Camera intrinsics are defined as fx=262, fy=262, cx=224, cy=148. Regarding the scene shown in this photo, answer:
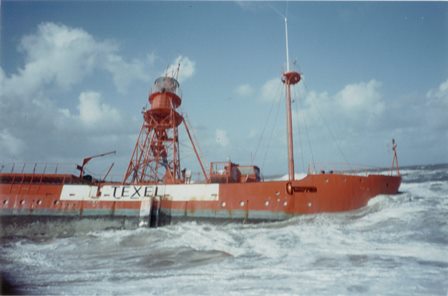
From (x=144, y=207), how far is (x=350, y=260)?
44.8 feet

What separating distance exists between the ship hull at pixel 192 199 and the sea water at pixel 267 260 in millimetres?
1048

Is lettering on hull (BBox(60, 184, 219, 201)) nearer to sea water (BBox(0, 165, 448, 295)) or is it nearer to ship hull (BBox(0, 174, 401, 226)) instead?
ship hull (BBox(0, 174, 401, 226))

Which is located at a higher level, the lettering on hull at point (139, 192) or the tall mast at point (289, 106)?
the tall mast at point (289, 106)

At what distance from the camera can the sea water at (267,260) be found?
19.4 feet

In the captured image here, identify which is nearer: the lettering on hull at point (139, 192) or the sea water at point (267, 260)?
the sea water at point (267, 260)

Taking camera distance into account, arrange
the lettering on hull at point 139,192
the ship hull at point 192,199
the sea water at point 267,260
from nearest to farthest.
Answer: the sea water at point 267,260 → the ship hull at point 192,199 → the lettering on hull at point 139,192

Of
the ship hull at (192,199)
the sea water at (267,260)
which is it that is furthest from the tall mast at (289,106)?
the sea water at (267,260)

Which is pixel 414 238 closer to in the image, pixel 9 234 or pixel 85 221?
pixel 85 221

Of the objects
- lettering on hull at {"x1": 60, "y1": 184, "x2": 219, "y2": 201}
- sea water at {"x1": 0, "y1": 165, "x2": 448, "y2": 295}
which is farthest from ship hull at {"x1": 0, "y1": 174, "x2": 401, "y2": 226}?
sea water at {"x1": 0, "y1": 165, "x2": 448, "y2": 295}

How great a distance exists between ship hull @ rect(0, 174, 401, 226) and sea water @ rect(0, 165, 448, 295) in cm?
105

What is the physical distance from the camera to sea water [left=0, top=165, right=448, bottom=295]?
5.91 meters

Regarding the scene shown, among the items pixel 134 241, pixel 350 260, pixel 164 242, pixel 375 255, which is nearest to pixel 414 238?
pixel 375 255

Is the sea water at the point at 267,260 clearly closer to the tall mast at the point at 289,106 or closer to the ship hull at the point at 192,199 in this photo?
the ship hull at the point at 192,199

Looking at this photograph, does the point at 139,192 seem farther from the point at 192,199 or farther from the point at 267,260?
the point at 267,260
